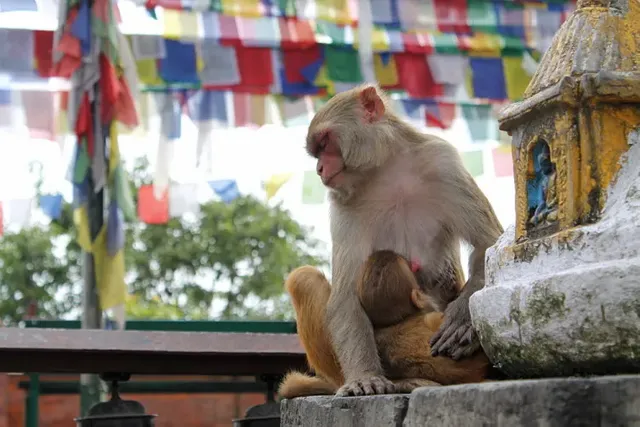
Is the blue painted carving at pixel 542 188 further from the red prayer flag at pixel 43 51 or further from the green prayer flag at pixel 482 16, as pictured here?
the green prayer flag at pixel 482 16

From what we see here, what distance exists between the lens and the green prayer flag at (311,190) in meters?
8.83

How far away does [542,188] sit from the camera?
7.49 ft

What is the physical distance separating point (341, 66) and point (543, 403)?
7.03 metres

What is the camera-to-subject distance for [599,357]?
6.39ft

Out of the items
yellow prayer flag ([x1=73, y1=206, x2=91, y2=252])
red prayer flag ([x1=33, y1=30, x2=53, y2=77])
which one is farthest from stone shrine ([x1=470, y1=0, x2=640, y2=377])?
red prayer flag ([x1=33, y1=30, x2=53, y2=77])

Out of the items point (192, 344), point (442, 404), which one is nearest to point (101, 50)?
point (192, 344)

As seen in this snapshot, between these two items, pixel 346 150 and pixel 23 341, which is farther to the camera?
pixel 23 341

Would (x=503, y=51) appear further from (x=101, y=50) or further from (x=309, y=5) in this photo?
(x=101, y=50)

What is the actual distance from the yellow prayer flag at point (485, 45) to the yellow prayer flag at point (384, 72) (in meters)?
0.81

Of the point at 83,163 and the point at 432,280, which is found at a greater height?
the point at 83,163

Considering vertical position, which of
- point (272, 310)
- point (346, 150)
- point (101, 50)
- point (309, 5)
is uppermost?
point (309, 5)

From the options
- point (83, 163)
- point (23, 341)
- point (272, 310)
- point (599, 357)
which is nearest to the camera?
point (599, 357)

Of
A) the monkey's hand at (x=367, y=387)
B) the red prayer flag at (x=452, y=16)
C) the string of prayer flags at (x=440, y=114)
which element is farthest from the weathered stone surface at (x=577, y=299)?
the string of prayer flags at (x=440, y=114)

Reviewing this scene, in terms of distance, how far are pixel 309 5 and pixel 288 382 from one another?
18.2 feet
